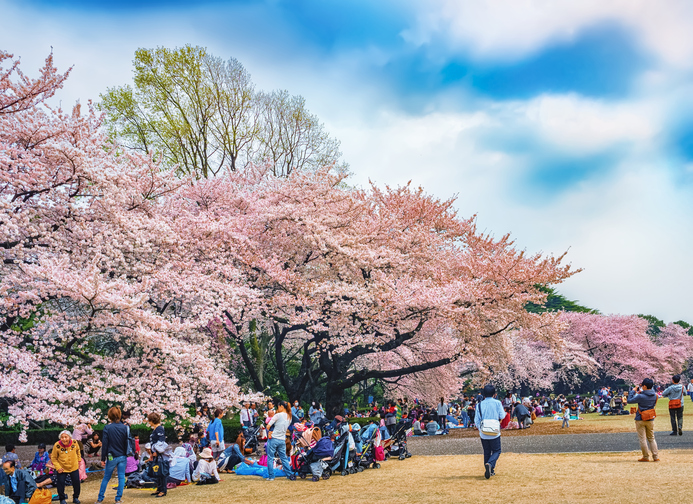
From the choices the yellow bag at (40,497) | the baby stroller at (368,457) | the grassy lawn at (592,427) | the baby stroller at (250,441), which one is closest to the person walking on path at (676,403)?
the grassy lawn at (592,427)

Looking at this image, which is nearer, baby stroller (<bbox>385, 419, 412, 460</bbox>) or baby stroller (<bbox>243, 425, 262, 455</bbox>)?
baby stroller (<bbox>385, 419, 412, 460</bbox>)

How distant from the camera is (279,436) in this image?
9852mm

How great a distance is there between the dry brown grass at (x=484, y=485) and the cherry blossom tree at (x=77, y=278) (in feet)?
8.84

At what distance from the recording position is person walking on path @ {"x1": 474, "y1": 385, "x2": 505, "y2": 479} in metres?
8.18

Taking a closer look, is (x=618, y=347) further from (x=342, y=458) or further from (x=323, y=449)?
(x=323, y=449)

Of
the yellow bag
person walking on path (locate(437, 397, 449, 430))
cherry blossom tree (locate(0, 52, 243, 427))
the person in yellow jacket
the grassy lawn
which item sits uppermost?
cherry blossom tree (locate(0, 52, 243, 427))

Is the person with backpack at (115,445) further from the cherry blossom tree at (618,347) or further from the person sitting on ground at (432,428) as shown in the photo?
the cherry blossom tree at (618,347)

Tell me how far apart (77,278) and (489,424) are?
8.86 m

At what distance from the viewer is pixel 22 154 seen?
40.7ft

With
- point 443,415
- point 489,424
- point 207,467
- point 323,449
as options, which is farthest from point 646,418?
point 443,415

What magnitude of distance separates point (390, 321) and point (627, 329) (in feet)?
117

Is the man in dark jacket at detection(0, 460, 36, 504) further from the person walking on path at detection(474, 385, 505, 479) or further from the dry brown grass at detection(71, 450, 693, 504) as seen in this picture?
the person walking on path at detection(474, 385, 505, 479)

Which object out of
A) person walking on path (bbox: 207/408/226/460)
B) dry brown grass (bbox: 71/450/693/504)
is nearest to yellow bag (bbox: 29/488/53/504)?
dry brown grass (bbox: 71/450/693/504)

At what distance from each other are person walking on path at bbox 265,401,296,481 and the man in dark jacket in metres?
3.92
